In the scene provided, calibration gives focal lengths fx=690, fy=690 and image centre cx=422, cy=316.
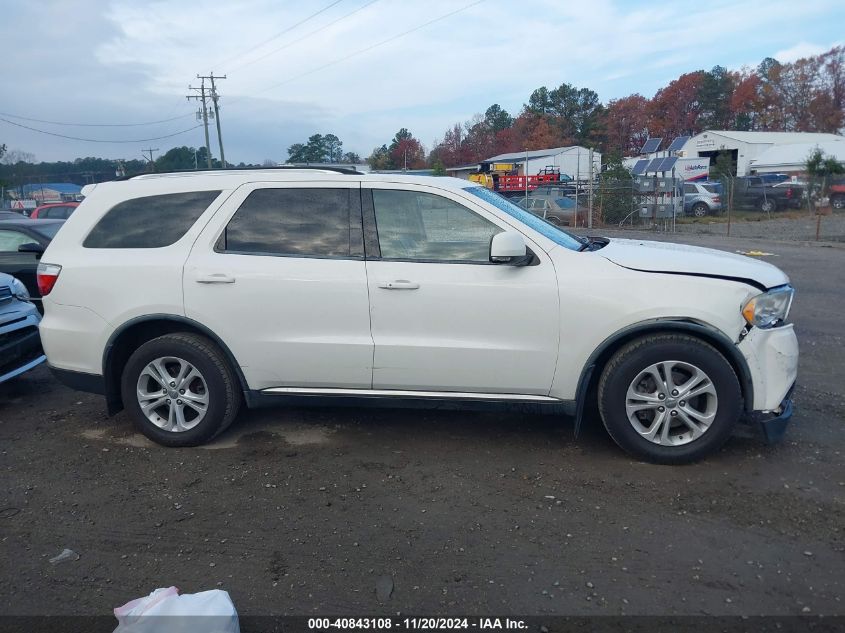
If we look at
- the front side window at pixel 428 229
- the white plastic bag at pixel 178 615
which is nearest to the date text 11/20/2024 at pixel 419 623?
the white plastic bag at pixel 178 615

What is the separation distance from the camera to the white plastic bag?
100 inches

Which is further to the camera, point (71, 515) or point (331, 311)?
point (331, 311)

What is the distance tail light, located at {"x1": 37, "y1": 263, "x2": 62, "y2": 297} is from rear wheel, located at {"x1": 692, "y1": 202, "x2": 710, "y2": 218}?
91.1 ft

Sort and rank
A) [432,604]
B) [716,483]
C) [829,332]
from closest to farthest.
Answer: [432,604] → [716,483] → [829,332]

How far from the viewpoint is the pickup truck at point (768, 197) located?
94.6 feet

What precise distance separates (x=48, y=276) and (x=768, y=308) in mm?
4683

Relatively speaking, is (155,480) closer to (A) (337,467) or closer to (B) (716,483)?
(A) (337,467)

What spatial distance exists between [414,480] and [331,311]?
3.83 feet

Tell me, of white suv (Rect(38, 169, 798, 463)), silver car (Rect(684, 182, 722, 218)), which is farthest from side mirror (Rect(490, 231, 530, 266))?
silver car (Rect(684, 182, 722, 218))

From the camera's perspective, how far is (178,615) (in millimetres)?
2566

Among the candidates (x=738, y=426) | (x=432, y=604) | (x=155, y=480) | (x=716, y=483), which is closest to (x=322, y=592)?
(x=432, y=604)

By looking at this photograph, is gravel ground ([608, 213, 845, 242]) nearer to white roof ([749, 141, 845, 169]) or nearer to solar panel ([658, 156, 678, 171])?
solar panel ([658, 156, 678, 171])

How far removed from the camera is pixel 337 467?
14.2 ft

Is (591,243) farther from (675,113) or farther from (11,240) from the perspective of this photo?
(675,113)
